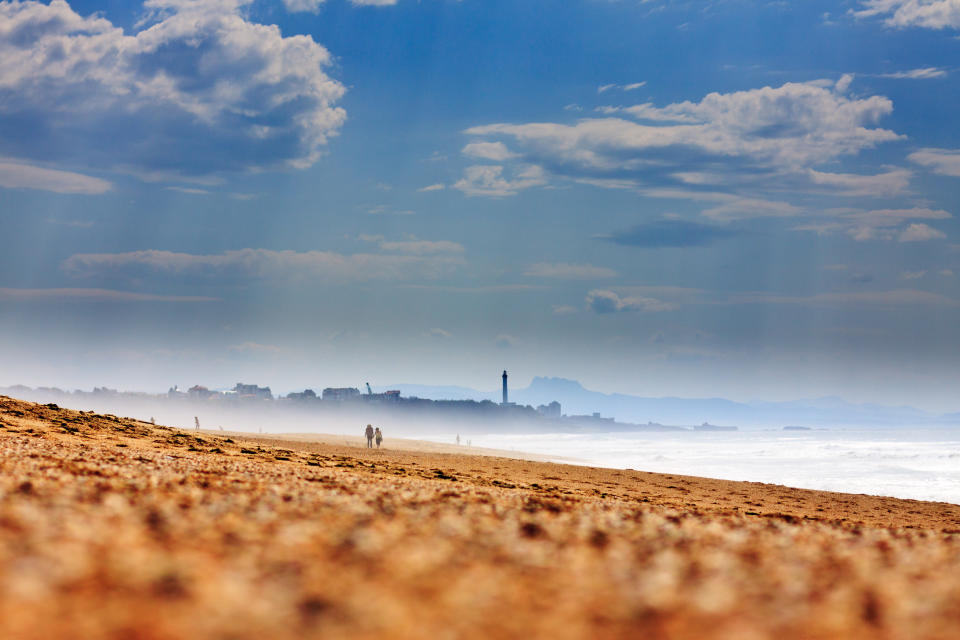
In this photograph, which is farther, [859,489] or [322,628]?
[859,489]

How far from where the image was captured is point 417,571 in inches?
214

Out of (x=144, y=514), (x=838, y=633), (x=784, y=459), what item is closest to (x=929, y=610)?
(x=838, y=633)

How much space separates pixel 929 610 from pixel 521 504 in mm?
7165

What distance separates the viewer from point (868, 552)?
27.1 ft

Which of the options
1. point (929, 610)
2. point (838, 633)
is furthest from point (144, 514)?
point (929, 610)

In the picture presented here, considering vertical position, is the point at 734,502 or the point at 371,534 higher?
the point at 371,534

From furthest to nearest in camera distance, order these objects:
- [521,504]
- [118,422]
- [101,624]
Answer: [118,422], [521,504], [101,624]

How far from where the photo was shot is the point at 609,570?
19.5 feet

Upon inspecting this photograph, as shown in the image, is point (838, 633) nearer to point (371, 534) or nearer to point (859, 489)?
point (371, 534)

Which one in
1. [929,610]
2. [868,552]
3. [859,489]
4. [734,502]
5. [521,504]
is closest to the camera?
[929,610]

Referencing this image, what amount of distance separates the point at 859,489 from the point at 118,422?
33426 mm

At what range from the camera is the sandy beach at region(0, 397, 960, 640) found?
4188 mm

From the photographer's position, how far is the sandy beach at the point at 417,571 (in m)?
4.19

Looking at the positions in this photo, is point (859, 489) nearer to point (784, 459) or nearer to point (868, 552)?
point (784, 459)
